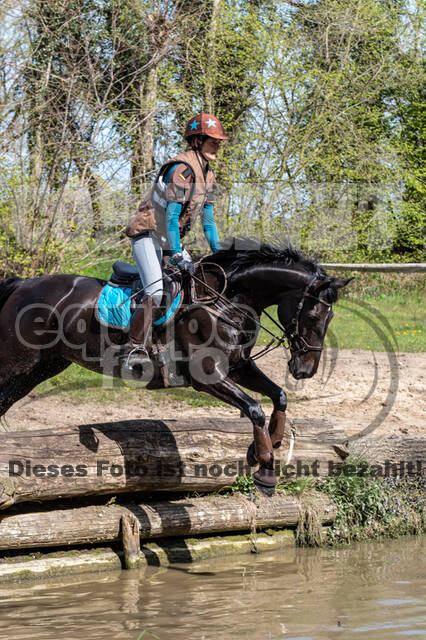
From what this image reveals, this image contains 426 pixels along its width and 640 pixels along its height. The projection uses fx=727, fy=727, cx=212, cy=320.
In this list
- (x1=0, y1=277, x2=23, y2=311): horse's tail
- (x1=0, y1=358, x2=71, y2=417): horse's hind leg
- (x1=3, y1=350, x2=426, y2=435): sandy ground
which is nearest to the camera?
(x1=0, y1=358, x2=71, y2=417): horse's hind leg

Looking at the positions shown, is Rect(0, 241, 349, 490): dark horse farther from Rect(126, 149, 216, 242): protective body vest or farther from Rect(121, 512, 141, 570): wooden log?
Rect(121, 512, 141, 570): wooden log

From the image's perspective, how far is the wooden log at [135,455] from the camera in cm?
618

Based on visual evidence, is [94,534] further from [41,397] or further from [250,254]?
[41,397]

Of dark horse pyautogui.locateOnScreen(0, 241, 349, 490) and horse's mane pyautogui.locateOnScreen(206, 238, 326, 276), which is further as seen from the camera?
horse's mane pyautogui.locateOnScreen(206, 238, 326, 276)

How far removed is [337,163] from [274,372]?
32.5 feet

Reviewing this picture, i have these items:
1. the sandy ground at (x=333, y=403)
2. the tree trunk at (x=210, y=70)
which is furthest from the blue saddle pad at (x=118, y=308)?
the tree trunk at (x=210, y=70)

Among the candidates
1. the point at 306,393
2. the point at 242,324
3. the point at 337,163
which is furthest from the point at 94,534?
A: the point at 337,163

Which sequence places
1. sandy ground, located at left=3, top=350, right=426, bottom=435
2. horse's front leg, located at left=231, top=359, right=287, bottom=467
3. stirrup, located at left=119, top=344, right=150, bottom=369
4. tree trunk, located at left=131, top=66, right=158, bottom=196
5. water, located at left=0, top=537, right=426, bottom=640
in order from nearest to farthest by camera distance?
water, located at left=0, top=537, right=426, bottom=640, stirrup, located at left=119, top=344, right=150, bottom=369, horse's front leg, located at left=231, top=359, right=287, bottom=467, sandy ground, located at left=3, top=350, right=426, bottom=435, tree trunk, located at left=131, top=66, right=158, bottom=196

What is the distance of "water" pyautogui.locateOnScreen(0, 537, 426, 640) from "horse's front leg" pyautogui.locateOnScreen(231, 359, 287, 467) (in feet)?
3.49

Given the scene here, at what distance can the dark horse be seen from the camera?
20.0ft

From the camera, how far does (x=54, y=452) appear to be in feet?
20.7

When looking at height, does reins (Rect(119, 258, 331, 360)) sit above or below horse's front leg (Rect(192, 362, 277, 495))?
above

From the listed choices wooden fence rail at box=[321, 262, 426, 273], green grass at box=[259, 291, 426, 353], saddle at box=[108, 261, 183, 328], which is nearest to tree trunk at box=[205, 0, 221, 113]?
wooden fence rail at box=[321, 262, 426, 273]

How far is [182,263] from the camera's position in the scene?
6.23 metres
